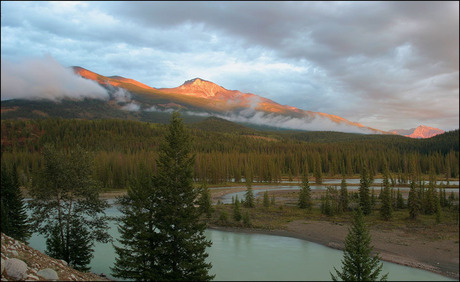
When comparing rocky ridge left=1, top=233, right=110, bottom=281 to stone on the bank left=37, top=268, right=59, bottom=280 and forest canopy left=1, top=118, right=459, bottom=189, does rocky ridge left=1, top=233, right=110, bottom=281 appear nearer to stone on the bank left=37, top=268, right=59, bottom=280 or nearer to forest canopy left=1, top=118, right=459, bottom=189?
stone on the bank left=37, top=268, right=59, bottom=280

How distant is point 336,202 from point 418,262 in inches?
797

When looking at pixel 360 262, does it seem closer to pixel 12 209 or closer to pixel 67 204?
pixel 67 204

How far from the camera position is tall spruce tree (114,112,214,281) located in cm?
1518

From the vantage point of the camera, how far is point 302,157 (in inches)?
4786

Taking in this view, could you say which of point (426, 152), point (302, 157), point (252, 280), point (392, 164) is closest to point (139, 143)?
point (302, 157)

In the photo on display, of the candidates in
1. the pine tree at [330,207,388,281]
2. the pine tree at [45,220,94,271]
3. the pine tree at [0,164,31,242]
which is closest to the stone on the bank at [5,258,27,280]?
the pine tree at [45,220,94,271]

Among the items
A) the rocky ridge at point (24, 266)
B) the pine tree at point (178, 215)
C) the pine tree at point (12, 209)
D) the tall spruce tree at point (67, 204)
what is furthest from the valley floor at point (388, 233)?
the rocky ridge at point (24, 266)

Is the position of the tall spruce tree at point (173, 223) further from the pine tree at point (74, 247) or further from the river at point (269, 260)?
the river at point (269, 260)

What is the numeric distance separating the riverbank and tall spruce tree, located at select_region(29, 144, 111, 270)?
72.9ft

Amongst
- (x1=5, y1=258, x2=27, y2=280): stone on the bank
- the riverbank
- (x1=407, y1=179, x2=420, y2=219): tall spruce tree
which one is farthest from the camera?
(x1=407, y1=179, x2=420, y2=219): tall spruce tree

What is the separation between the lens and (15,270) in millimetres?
8594

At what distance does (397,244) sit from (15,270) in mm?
33557

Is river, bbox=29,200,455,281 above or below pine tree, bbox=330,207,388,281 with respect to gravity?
below

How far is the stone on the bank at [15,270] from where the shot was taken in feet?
27.8
